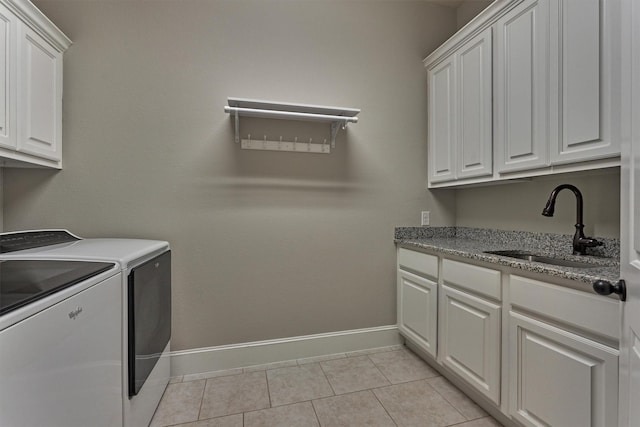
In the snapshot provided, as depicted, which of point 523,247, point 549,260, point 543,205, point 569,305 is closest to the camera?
point 569,305

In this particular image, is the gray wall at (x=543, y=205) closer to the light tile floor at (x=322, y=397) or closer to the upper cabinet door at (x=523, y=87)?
the upper cabinet door at (x=523, y=87)

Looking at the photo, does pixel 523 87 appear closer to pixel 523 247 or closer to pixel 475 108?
pixel 475 108

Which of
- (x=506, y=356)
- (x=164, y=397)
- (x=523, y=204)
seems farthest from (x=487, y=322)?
(x=164, y=397)

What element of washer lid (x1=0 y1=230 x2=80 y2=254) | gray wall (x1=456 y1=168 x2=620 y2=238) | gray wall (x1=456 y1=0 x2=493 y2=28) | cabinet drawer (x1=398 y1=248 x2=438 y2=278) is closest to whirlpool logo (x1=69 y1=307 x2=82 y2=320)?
washer lid (x1=0 y1=230 x2=80 y2=254)

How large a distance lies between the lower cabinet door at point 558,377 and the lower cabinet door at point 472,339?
0.30ft

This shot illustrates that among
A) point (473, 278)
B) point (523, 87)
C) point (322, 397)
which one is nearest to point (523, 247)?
point (473, 278)

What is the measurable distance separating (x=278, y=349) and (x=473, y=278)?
1422 mm

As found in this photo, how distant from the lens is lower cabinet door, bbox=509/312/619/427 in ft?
3.41

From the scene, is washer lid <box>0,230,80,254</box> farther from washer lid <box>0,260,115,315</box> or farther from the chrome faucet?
the chrome faucet

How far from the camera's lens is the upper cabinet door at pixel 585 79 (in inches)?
49.2

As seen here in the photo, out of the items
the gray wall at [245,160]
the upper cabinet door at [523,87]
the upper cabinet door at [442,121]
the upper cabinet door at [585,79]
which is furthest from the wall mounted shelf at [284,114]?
the upper cabinet door at [585,79]

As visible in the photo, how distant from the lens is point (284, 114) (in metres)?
2.00

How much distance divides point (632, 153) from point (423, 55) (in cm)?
206

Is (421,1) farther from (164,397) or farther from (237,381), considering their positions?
(164,397)
